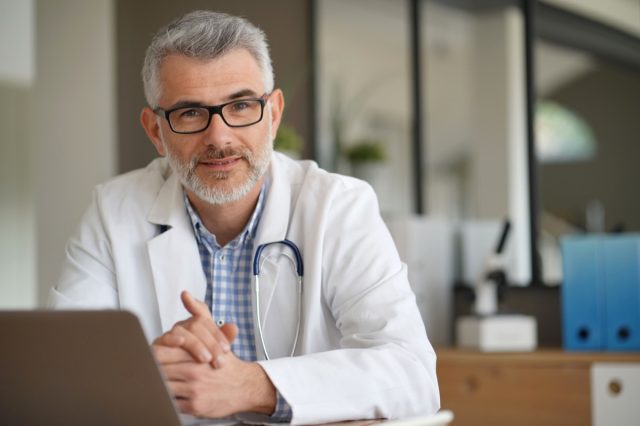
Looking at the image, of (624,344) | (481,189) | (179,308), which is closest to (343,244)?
(179,308)

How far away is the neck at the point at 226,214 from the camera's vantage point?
71.6 inches

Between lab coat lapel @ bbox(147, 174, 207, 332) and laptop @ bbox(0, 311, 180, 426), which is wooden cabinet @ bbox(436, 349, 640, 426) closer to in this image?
lab coat lapel @ bbox(147, 174, 207, 332)

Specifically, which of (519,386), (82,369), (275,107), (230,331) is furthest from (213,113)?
(519,386)

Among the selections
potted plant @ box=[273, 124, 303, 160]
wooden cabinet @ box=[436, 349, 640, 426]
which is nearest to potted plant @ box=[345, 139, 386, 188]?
potted plant @ box=[273, 124, 303, 160]

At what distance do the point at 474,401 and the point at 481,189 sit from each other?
1233mm

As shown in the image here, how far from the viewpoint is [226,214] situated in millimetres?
1824

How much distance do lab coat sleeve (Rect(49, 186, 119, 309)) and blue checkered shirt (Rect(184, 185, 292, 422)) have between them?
192mm

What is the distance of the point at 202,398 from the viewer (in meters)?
1.27

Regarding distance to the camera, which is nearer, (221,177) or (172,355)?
(172,355)

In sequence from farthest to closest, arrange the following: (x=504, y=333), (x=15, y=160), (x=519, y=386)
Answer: (x=15, y=160), (x=504, y=333), (x=519, y=386)

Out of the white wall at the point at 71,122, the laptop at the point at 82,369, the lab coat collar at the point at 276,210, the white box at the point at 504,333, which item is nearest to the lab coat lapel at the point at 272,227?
the lab coat collar at the point at 276,210

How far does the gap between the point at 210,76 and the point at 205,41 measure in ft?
0.24

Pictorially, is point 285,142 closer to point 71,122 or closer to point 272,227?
point 71,122

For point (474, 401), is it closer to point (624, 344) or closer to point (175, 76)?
point (624, 344)
